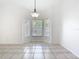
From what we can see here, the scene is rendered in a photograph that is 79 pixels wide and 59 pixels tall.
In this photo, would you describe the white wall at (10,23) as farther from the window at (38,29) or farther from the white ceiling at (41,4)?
the window at (38,29)

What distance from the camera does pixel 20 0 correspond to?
9.88 metres

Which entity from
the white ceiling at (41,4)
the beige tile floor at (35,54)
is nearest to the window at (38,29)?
the white ceiling at (41,4)

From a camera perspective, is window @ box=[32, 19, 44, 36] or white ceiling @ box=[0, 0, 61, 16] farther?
window @ box=[32, 19, 44, 36]

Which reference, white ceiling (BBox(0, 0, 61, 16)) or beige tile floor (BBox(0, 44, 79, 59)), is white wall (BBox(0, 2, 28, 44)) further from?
beige tile floor (BBox(0, 44, 79, 59))

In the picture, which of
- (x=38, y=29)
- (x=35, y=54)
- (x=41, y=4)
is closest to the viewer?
(x=35, y=54)

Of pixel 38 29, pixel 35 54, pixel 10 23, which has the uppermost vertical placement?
pixel 10 23

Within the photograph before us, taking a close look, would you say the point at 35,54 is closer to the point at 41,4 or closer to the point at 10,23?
the point at 10,23

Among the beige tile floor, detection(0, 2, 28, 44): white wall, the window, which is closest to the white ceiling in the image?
detection(0, 2, 28, 44): white wall

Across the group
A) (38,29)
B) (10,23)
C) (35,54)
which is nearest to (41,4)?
(38,29)

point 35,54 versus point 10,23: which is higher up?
point 10,23

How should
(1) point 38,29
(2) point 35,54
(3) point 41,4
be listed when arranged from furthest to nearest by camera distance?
(1) point 38,29 → (3) point 41,4 → (2) point 35,54

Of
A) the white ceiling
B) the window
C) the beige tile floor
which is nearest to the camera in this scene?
the beige tile floor

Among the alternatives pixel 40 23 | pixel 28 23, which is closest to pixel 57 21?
pixel 40 23

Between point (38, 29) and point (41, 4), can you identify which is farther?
point (38, 29)
